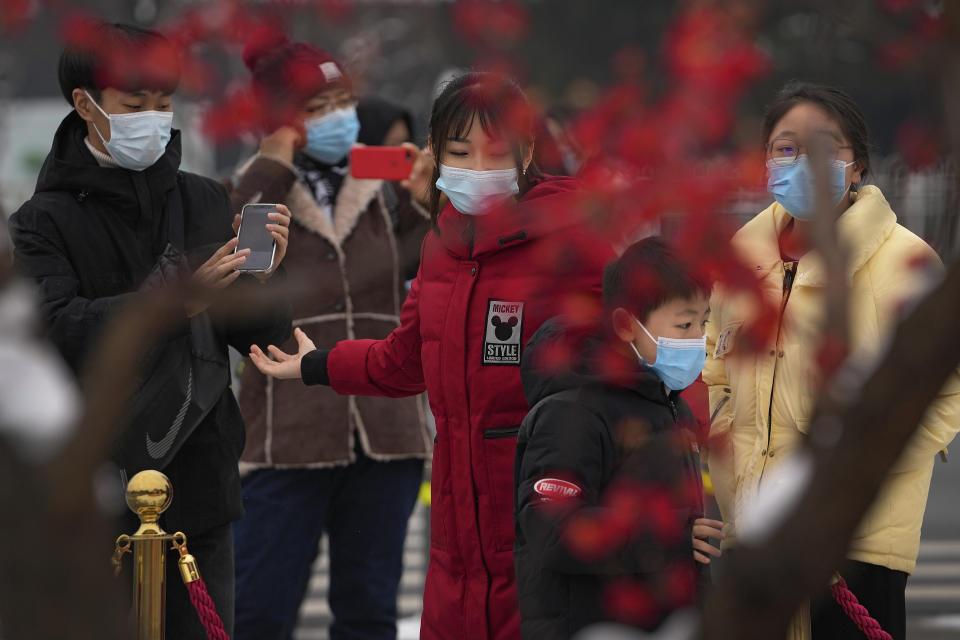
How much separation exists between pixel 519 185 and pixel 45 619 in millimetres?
2195

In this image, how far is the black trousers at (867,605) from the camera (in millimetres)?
3371

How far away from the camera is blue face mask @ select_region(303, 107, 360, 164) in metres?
4.85

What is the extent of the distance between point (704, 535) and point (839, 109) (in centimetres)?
137

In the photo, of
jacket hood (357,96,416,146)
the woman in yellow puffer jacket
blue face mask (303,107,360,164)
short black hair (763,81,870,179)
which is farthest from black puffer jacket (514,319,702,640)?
jacket hood (357,96,416,146)

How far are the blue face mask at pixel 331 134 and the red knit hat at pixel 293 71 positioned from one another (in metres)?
0.11

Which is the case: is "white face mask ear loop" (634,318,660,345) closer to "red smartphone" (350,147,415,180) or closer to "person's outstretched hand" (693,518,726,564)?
"person's outstretched hand" (693,518,726,564)

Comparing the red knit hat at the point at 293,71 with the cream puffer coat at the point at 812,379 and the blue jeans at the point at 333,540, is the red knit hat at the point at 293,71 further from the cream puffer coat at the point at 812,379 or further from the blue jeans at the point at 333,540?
the cream puffer coat at the point at 812,379

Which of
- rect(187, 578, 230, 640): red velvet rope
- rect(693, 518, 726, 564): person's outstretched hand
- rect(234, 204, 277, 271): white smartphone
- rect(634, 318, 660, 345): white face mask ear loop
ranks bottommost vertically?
rect(187, 578, 230, 640): red velvet rope

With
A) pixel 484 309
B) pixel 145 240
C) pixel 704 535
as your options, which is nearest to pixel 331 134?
pixel 145 240

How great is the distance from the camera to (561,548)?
2941mm

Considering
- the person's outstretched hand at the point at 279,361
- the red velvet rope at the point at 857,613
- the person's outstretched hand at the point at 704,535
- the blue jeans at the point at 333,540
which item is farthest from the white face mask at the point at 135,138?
the red velvet rope at the point at 857,613

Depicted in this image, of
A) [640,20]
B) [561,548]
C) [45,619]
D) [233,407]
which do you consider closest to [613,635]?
[561,548]

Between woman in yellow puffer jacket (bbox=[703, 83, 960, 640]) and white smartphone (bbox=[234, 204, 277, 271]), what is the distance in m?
1.34

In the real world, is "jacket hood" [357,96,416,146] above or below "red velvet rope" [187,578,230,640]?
above
